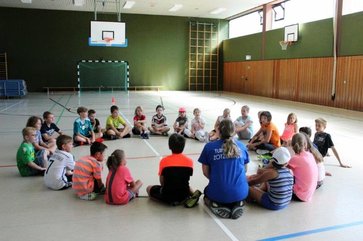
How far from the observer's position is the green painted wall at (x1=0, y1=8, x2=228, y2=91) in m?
21.3

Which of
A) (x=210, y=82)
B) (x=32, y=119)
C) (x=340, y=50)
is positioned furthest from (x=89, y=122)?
(x=210, y=82)

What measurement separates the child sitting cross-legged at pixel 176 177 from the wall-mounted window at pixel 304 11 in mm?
13344

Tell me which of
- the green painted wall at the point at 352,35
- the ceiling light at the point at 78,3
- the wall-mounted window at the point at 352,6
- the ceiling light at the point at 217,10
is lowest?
the green painted wall at the point at 352,35

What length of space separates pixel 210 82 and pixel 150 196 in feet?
70.0

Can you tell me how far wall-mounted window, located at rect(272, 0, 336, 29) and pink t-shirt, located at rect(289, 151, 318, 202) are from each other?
12575 mm

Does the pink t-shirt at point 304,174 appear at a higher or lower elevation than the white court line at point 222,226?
higher

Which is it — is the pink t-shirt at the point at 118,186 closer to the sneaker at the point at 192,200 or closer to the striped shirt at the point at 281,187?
the sneaker at the point at 192,200

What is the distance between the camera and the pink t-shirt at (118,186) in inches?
151

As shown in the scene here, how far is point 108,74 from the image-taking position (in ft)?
74.4

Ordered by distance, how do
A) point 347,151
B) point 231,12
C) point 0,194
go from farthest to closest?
point 231,12 < point 347,151 < point 0,194

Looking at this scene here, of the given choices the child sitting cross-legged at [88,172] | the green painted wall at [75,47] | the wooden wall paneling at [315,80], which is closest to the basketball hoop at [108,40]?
the green painted wall at [75,47]

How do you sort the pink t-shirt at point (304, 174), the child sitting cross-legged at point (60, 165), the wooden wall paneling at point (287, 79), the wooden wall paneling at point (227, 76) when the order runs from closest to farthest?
the pink t-shirt at point (304, 174) < the child sitting cross-legged at point (60, 165) < the wooden wall paneling at point (287, 79) < the wooden wall paneling at point (227, 76)

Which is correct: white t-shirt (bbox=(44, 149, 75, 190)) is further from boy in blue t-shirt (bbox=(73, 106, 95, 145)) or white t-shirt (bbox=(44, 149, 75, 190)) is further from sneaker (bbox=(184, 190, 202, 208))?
boy in blue t-shirt (bbox=(73, 106, 95, 145))

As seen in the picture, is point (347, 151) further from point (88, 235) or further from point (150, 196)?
point (88, 235)
